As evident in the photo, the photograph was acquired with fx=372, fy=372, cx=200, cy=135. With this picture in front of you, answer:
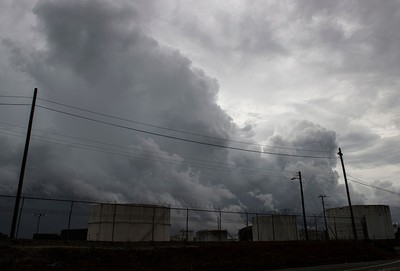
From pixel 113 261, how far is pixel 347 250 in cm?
2775

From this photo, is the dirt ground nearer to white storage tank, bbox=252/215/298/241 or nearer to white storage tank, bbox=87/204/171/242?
white storage tank, bbox=87/204/171/242

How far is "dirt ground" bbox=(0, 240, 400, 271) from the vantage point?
20.9 meters

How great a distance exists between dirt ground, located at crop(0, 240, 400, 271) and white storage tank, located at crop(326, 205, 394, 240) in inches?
1281

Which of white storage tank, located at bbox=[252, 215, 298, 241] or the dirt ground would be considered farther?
white storage tank, located at bbox=[252, 215, 298, 241]

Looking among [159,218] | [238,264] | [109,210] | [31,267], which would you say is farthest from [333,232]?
[31,267]

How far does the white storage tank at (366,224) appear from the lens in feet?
218

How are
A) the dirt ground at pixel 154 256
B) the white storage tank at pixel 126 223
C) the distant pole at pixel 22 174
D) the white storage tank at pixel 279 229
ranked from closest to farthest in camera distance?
the dirt ground at pixel 154 256, the distant pole at pixel 22 174, the white storage tank at pixel 126 223, the white storage tank at pixel 279 229

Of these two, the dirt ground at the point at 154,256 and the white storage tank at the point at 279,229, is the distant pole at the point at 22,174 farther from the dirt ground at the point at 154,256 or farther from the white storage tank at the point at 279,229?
the white storage tank at the point at 279,229

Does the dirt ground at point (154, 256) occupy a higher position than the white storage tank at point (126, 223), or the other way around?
the white storage tank at point (126, 223)

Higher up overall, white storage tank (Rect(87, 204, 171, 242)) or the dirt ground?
white storage tank (Rect(87, 204, 171, 242))

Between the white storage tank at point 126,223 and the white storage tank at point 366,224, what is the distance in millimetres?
33492

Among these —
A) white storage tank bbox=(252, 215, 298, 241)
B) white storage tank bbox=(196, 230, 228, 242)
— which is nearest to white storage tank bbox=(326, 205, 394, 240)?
white storage tank bbox=(252, 215, 298, 241)

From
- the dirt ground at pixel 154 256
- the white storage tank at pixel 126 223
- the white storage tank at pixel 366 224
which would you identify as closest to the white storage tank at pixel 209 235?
the white storage tank at pixel 366 224

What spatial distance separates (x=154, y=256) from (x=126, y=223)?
22870mm
